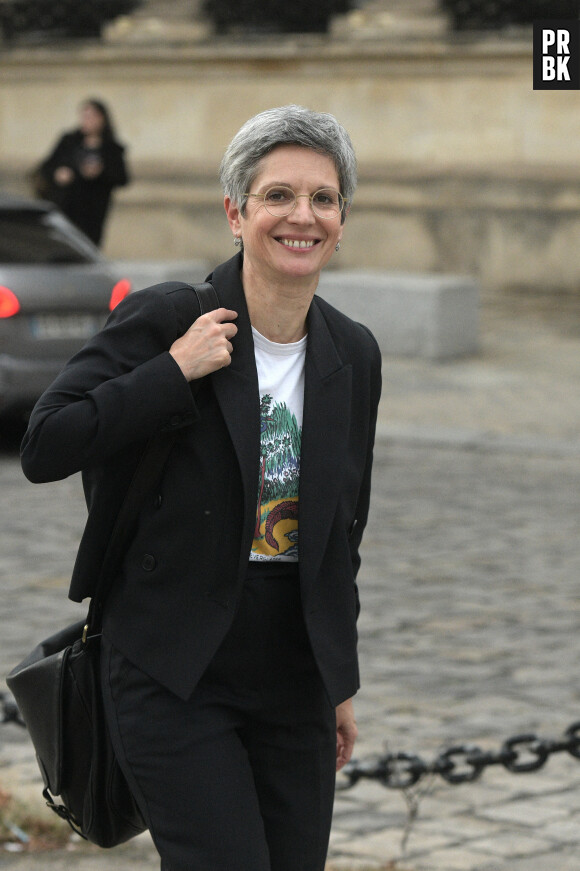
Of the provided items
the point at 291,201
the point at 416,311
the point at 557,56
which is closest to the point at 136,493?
the point at 291,201

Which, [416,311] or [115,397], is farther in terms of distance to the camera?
[416,311]

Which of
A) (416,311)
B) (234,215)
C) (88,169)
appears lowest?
(416,311)

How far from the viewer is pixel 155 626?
9.67 ft

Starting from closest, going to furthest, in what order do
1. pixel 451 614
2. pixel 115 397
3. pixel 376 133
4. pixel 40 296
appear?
pixel 115 397, pixel 451 614, pixel 40 296, pixel 376 133

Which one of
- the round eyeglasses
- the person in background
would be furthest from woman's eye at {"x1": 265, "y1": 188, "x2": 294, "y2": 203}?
the person in background

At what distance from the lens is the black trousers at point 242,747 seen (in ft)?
9.33

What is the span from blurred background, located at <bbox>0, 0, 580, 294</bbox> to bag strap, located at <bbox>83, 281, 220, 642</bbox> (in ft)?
55.3

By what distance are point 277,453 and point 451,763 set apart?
1.87 m

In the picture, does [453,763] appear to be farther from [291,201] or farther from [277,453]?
[291,201]

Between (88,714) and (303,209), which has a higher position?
(303,209)

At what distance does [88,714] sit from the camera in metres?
3.05

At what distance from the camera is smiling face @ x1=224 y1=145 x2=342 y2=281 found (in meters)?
2.96

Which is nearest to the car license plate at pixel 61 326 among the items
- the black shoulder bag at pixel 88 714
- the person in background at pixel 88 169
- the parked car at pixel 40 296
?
the parked car at pixel 40 296

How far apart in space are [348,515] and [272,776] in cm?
49
